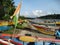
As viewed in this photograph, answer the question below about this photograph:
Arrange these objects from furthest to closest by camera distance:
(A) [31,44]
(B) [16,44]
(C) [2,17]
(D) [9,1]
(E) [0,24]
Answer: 1. (D) [9,1]
2. (C) [2,17]
3. (E) [0,24]
4. (A) [31,44]
5. (B) [16,44]

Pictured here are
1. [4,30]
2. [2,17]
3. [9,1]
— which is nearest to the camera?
[4,30]

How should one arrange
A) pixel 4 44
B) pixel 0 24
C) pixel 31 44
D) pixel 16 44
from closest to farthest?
pixel 4 44, pixel 16 44, pixel 31 44, pixel 0 24

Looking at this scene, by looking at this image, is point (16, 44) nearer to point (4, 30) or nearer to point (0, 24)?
point (0, 24)

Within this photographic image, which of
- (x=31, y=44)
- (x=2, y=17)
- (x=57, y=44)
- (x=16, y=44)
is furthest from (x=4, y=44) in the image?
(x=2, y=17)

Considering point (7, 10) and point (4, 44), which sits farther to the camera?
point (7, 10)

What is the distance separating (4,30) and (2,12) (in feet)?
19.9

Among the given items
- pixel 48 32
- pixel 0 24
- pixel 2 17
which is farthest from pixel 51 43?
pixel 2 17

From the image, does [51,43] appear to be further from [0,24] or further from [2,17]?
[2,17]

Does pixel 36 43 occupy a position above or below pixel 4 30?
above

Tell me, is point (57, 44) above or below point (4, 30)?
above

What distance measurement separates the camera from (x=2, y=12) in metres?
20.8

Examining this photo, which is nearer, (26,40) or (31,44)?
(26,40)

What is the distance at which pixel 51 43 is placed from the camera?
6.89 m

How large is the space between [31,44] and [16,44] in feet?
2.25
